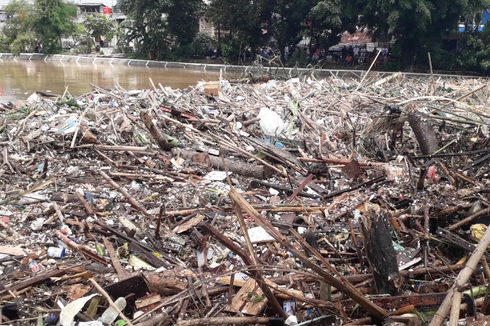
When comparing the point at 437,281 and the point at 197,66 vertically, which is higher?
the point at 197,66

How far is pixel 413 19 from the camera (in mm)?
20812

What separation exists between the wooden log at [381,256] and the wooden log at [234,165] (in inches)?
98.9

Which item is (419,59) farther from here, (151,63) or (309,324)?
(309,324)

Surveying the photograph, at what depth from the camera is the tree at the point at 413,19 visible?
19891 millimetres

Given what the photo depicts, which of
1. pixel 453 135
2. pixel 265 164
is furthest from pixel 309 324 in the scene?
pixel 453 135

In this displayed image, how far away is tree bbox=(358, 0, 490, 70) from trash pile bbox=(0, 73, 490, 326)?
1453 centimetres

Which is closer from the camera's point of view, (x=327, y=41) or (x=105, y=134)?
(x=105, y=134)

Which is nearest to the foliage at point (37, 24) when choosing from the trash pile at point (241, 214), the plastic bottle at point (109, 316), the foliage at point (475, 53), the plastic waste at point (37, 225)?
the trash pile at point (241, 214)

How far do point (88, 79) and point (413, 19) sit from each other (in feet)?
55.1

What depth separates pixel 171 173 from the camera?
4953mm

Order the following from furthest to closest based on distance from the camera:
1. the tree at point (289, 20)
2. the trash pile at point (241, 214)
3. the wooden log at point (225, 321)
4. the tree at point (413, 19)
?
the tree at point (289, 20) < the tree at point (413, 19) < the trash pile at point (241, 214) < the wooden log at point (225, 321)

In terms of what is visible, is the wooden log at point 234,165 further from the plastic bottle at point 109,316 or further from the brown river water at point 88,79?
the brown river water at point 88,79

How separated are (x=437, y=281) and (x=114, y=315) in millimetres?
2146

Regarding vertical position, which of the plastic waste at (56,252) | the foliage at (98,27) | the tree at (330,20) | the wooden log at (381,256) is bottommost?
the plastic waste at (56,252)
